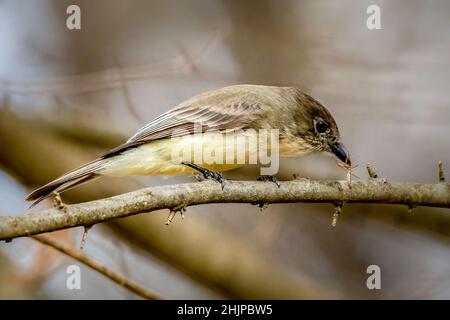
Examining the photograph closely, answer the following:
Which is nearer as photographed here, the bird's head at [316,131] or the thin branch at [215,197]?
the thin branch at [215,197]

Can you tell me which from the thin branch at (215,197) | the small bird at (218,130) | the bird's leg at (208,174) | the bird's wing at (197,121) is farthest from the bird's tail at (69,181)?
the thin branch at (215,197)

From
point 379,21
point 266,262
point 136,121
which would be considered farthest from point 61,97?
point 379,21

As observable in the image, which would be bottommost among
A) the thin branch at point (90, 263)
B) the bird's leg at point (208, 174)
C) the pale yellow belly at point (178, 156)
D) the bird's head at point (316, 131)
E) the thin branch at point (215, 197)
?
the thin branch at point (90, 263)

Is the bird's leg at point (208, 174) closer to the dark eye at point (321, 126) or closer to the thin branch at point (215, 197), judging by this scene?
the thin branch at point (215, 197)

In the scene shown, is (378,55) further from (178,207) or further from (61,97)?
(178,207)

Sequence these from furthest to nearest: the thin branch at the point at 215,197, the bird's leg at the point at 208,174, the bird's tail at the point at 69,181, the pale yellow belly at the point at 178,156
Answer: the pale yellow belly at the point at 178,156, the bird's tail at the point at 69,181, the bird's leg at the point at 208,174, the thin branch at the point at 215,197

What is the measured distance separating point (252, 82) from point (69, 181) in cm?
251

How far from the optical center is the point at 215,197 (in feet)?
11.3

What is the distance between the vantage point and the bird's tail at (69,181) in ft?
12.4

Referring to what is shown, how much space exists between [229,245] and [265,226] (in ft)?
3.24


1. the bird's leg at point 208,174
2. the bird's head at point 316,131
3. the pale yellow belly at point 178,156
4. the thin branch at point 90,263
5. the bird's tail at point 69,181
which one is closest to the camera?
the thin branch at point 90,263

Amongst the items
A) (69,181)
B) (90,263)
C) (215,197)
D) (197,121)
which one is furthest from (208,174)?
(90,263)

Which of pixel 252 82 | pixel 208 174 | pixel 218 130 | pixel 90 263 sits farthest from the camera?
pixel 252 82

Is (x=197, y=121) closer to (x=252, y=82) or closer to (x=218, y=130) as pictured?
(x=218, y=130)
